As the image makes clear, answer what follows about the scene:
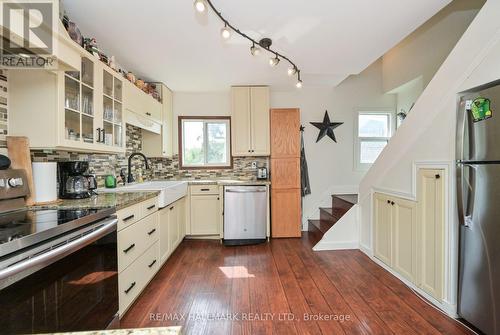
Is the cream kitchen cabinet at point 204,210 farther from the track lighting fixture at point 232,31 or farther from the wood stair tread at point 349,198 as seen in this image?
the track lighting fixture at point 232,31

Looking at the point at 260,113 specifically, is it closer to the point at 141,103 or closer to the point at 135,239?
the point at 141,103

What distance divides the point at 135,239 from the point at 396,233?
2.38m

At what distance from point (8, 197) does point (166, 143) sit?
2244 mm

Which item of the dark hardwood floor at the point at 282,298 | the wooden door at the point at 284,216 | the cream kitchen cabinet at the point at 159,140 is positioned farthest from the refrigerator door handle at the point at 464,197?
the cream kitchen cabinet at the point at 159,140

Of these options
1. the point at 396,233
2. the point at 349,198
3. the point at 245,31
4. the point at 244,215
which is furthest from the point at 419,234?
the point at 245,31

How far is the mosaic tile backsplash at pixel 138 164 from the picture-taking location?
1.98 metres

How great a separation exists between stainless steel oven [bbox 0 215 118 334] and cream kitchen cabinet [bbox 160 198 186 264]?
0.98 m

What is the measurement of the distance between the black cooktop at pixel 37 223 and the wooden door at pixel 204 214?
198 centimetres

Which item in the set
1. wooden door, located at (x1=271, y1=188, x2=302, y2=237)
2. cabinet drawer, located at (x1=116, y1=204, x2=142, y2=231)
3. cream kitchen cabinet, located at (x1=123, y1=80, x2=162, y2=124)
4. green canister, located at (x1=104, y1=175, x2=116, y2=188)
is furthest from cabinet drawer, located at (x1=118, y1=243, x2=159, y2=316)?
wooden door, located at (x1=271, y1=188, x2=302, y2=237)

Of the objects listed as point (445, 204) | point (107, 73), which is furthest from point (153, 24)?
point (445, 204)

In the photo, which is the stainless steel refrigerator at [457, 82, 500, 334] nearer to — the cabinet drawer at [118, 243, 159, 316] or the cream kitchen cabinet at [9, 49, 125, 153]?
the cabinet drawer at [118, 243, 159, 316]

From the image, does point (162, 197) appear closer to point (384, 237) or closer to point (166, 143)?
point (166, 143)

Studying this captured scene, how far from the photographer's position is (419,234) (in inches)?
76.8

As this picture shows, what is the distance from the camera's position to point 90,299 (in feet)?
4.14
